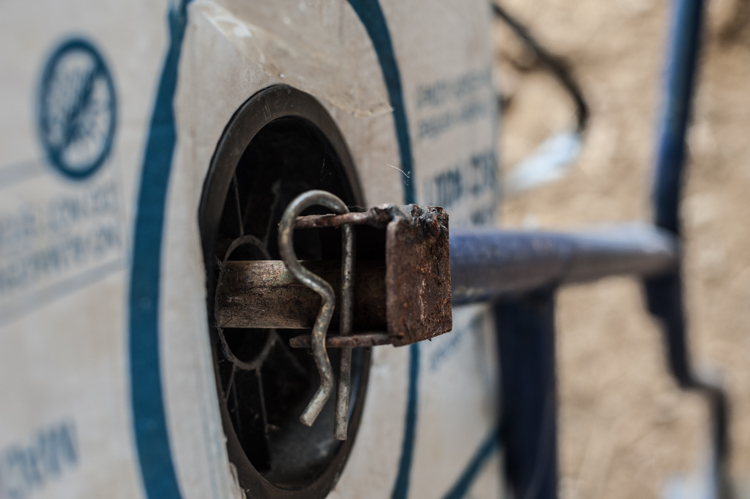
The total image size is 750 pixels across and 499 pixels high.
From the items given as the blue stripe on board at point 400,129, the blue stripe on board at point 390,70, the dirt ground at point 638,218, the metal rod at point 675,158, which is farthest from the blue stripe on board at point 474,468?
the dirt ground at point 638,218

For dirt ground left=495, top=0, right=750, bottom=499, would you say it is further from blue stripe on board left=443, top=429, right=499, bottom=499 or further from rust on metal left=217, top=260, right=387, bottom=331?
rust on metal left=217, top=260, right=387, bottom=331

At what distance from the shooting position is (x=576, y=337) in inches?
79.4

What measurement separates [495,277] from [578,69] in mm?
1791

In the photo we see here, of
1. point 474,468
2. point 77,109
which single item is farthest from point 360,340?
point 474,468

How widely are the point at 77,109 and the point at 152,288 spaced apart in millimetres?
72

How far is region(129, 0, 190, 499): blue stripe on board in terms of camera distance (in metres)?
0.26

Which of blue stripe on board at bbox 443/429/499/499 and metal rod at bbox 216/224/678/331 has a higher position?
metal rod at bbox 216/224/678/331

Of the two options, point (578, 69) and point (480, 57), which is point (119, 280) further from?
point (578, 69)

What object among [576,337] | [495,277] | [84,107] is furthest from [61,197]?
[576,337]

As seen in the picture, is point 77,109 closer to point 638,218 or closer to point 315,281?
point 315,281

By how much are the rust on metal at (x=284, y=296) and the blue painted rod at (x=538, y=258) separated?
133 mm

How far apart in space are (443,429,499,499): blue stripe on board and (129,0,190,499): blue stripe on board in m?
0.41

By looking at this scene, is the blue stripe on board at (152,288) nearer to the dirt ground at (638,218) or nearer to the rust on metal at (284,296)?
the rust on metal at (284,296)

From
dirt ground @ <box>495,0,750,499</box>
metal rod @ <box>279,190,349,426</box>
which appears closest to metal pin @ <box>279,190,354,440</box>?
metal rod @ <box>279,190,349,426</box>
